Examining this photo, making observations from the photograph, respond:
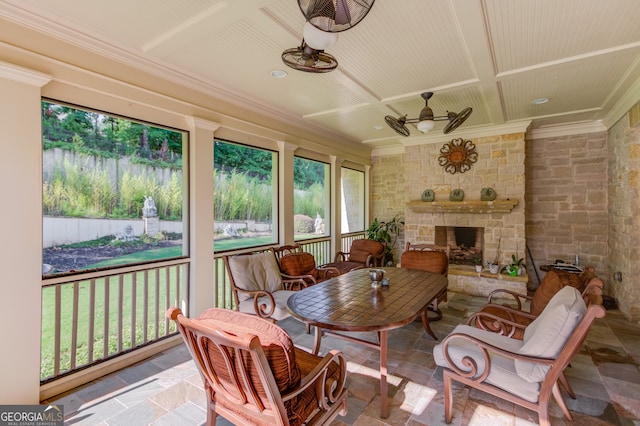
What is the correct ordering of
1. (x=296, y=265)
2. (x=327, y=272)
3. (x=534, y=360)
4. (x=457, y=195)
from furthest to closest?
1. (x=457, y=195)
2. (x=327, y=272)
3. (x=296, y=265)
4. (x=534, y=360)

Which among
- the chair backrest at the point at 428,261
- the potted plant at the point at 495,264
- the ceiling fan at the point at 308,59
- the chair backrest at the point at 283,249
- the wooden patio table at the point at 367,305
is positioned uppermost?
the ceiling fan at the point at 308,59

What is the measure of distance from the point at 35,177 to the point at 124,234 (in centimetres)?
87

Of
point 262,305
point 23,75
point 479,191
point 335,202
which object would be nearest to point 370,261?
point 335,202

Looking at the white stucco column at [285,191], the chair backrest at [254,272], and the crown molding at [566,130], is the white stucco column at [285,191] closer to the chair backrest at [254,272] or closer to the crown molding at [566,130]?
the chair backrest at [254,272]

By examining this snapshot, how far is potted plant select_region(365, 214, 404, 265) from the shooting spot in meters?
6.56

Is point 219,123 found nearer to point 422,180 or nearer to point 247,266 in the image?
point 247,266

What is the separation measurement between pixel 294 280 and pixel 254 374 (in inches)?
95.6

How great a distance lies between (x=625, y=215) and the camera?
12.8ft

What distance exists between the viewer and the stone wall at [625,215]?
359cm

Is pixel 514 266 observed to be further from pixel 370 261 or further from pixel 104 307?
pixel 104 307

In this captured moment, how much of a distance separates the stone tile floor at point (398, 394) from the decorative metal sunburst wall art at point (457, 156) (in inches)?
126

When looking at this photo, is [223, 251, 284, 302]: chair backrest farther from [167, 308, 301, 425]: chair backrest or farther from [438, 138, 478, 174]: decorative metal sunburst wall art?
[438, 138, 478, 174]: decorative metal sunburst wall art

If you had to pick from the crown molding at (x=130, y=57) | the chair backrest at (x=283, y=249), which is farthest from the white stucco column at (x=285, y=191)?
the crown molding at (x=130, y=57)

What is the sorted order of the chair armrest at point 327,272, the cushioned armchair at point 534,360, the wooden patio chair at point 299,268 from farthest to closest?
the chair armrest at point 327,272
the wooden patio chair at point 299,268
the cushioned armchair at point 534,360
